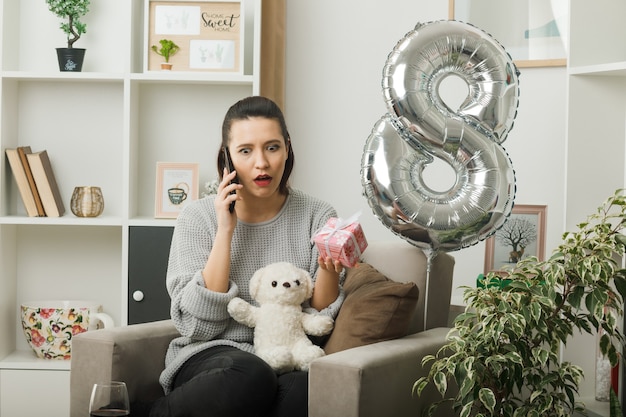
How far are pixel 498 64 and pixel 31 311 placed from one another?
5.92 feet

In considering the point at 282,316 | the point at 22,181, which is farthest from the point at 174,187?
the point at 282,316

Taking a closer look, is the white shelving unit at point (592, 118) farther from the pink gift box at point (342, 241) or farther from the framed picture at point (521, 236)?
the pink gift box at point (342, 241)

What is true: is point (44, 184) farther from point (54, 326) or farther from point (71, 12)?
point (71, 12)

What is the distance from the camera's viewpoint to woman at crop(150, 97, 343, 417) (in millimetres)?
1992

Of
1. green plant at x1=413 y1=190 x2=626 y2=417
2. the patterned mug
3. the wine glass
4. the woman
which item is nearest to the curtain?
the woman

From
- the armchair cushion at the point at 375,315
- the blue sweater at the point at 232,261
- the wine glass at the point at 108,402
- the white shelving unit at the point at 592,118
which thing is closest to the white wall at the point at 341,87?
the white shelving unit at the point at 592,118

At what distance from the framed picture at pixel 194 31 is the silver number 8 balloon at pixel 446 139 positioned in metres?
0.90

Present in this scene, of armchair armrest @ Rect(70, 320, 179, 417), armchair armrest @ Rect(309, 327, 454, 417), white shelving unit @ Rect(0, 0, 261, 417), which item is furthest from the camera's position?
white shelving unit @ Rect(0, 0, 261, 417)

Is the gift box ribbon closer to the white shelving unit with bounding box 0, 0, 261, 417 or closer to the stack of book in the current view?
the white shelving unit with bounding box 0, 0, 261, 417

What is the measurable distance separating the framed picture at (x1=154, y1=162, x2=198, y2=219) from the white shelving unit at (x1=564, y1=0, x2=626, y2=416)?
1.29 meters

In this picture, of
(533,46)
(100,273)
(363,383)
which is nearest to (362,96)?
(533,46)

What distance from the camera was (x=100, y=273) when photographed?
10.5 ft

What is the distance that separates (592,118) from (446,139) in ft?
1.79

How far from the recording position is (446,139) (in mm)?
2252
